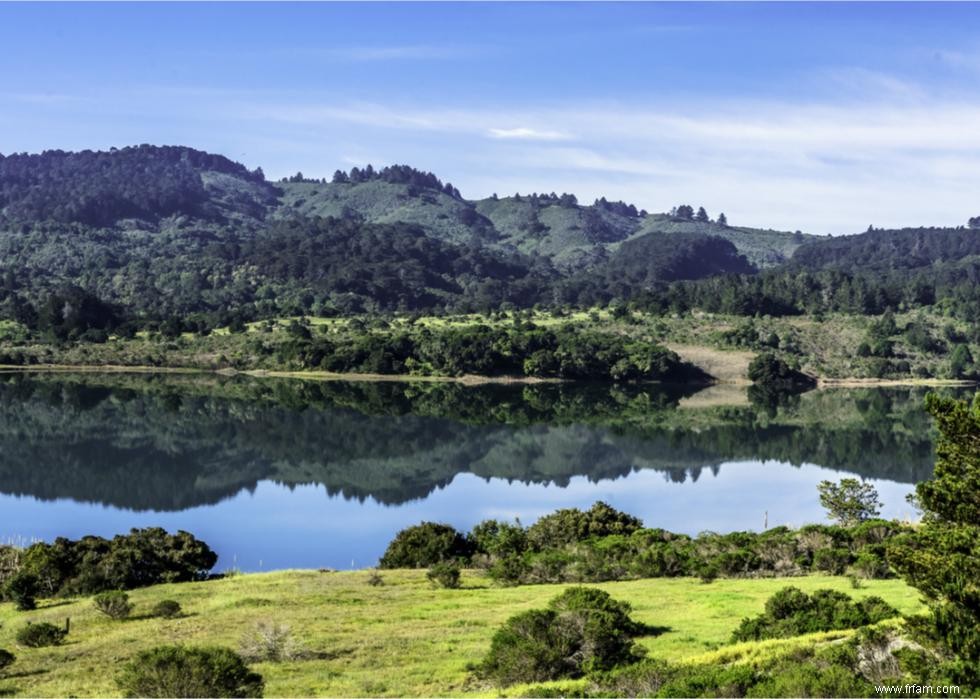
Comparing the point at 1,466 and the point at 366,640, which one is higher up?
the point at 366,640

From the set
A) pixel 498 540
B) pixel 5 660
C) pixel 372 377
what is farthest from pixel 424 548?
pixel 372 377

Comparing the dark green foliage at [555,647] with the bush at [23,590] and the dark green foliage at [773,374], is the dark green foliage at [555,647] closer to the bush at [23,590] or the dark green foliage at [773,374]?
the bush at [23,590]

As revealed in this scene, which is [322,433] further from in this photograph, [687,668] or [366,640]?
[687,668]

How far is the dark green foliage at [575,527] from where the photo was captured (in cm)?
3659

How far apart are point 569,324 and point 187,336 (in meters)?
51.0

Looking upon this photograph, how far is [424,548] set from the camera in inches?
1406

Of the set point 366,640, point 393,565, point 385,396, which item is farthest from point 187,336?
point 366,640

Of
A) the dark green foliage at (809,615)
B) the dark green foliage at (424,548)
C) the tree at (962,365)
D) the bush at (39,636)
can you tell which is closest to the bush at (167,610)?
the bush at (39,636)

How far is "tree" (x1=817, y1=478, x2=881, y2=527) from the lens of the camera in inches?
1674

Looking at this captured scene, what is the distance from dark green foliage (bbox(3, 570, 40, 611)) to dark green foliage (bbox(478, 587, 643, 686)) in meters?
14.7

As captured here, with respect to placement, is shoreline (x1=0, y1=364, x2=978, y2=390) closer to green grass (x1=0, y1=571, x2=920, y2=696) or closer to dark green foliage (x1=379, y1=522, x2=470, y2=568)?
dark green foliage (x1=379, y1=522, x2=470, y2=568)

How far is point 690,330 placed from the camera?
142m

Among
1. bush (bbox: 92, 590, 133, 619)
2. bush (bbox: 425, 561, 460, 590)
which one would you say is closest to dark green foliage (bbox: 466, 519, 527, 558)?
bush (bbox: 425, 561, 460, 590)

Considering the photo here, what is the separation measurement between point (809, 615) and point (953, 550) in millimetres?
5872
